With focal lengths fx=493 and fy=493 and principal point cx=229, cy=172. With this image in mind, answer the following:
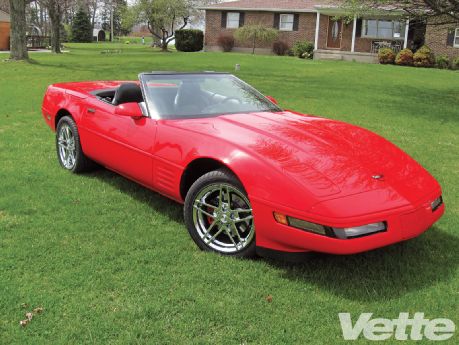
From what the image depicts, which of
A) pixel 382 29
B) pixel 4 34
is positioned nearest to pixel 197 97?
pixel 382 29

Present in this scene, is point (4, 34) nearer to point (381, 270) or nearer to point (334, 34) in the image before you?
point (334, 34)

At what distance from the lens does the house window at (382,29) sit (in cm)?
3247

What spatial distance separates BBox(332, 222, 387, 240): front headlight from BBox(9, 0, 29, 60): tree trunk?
21.4 m

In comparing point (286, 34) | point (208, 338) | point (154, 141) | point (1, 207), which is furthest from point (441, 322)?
point (286, 34)

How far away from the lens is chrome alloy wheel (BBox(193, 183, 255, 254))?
368 centimetres

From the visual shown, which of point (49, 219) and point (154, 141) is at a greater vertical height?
point (154, 141)

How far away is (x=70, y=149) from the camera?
5898 millimetres

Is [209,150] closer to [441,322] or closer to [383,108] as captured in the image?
[441,322]

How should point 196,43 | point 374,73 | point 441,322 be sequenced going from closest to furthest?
1. point 441,322
2. point 374,73
3. point 196,43

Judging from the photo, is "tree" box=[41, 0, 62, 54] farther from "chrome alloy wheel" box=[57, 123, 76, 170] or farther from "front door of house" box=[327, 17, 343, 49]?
"chrome alloy wheel" box=[57, 123, 76, 170]

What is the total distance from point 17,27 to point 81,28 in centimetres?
4366

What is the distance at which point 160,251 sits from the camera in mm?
3904

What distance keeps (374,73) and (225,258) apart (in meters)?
18.3

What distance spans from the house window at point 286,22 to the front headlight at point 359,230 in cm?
3503
